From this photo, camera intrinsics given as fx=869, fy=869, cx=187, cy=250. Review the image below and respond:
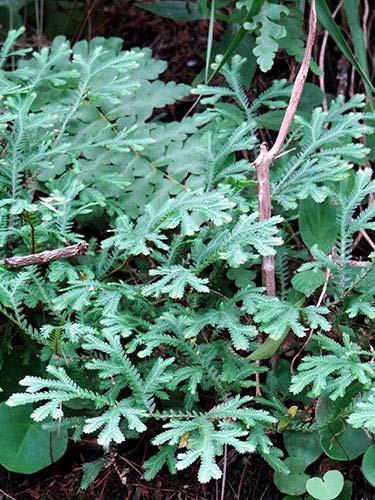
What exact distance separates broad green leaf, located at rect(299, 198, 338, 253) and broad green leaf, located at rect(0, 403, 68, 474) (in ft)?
2.08

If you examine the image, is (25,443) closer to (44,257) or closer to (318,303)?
(44,257)

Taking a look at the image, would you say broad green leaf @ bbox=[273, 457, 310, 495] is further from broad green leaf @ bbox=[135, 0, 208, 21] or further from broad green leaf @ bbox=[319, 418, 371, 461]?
broad green leaf @ bbox=[135, 0, 208, 21]

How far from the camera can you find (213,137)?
195cm

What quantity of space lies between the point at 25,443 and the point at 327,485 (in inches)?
23.7

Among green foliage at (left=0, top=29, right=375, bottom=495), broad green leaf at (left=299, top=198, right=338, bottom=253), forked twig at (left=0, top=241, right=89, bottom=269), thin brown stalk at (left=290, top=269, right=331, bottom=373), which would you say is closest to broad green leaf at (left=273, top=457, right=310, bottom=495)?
green foliage at (left=0, top=29, right=375, bottom=495)

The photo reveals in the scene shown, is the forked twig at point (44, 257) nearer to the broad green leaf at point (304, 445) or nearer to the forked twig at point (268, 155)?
the forked twig at point (268, 155)

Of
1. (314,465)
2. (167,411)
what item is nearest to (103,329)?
(167,411)

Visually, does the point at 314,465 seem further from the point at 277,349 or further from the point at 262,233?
the point at 262,233

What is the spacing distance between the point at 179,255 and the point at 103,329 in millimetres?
266

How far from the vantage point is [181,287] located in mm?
1604

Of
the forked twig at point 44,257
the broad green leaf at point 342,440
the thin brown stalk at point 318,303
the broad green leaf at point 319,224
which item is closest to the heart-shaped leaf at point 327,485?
the broad green leaf at point 342,440

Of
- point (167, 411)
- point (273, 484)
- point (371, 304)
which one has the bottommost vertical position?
point (273, 484)

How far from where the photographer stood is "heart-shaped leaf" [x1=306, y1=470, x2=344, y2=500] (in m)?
1.60

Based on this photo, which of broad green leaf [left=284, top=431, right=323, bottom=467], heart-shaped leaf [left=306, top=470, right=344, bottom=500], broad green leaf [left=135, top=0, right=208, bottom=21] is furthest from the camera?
broad green leaf [left=135, top=0, right=208, bottom=21]
